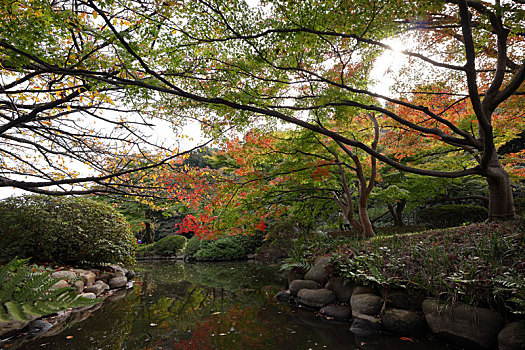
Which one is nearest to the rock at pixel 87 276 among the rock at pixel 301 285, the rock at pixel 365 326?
the rock at pixel 301 285

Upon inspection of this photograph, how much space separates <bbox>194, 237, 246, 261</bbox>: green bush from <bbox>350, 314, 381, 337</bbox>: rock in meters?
10.9

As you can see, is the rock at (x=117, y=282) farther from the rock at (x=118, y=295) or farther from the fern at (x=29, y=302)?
the fern at (x=29, y=302)

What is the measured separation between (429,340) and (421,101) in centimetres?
566

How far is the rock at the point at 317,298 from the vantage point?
5188 mm

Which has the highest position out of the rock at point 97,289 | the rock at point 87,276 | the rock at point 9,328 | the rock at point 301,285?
the rock at point 87,276

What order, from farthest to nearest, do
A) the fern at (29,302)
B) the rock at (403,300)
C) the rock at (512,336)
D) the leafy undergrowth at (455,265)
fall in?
the rock at (403,300) < the leafy undergrowth at (455,265) < the rock at (512,336) < the fern at (29,302)

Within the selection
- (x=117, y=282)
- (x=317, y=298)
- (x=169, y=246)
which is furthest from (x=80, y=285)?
(x=169, y=246)

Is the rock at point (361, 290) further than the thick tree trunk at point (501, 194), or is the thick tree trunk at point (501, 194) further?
the thick tree trunk at point (501, 194)

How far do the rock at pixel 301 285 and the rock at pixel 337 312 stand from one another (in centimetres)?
84

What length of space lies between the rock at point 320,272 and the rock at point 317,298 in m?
0.43

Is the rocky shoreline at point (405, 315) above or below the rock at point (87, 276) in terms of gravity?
below

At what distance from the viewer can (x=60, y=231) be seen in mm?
6961

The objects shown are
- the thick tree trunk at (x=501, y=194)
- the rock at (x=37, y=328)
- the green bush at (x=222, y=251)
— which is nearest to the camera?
the rock at (x=37, y=328)

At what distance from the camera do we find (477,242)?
4.62 m
